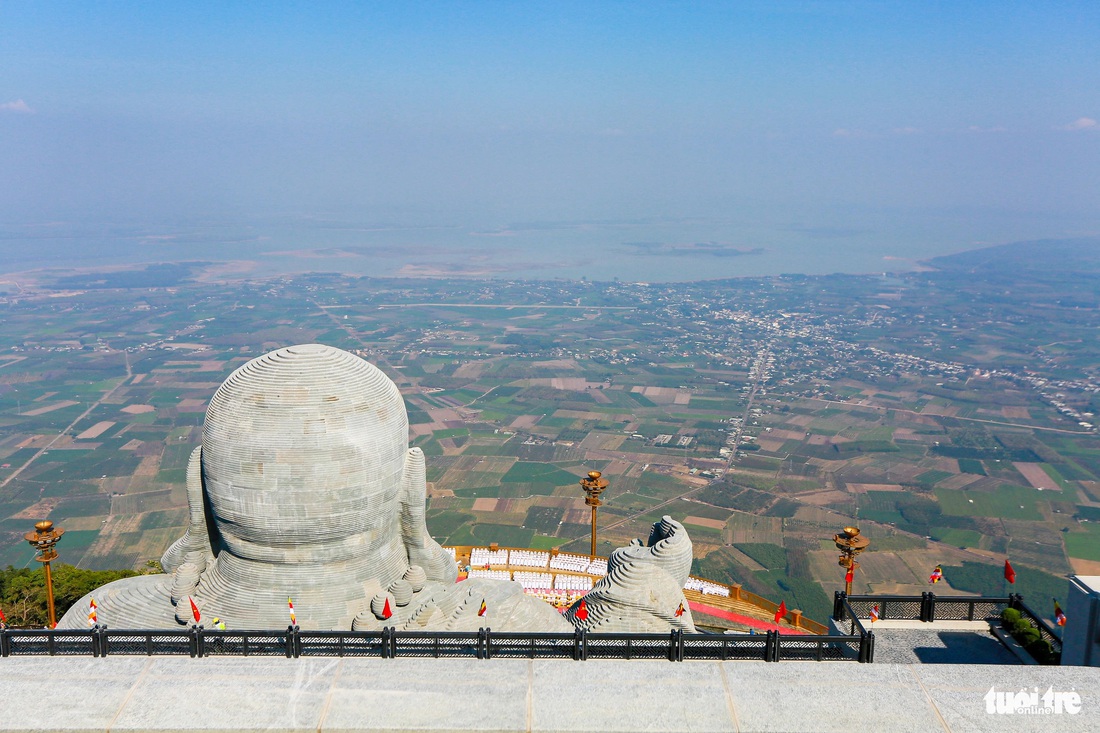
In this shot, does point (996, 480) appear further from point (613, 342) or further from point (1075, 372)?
point (613, 342)

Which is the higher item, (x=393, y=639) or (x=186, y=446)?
(x=393, y=639)

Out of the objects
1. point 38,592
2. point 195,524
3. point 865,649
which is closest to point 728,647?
point 865,649

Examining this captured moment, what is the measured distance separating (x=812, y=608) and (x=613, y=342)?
114101 millimetres

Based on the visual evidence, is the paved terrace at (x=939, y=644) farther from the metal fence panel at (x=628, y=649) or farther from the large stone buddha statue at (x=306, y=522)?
the large stone buddha statue at (x=306, y=522)

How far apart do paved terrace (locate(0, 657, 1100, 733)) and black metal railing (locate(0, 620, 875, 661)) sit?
0.31 m

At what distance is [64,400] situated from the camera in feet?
401

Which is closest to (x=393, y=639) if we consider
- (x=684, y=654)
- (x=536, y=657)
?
(x=536, y=657)

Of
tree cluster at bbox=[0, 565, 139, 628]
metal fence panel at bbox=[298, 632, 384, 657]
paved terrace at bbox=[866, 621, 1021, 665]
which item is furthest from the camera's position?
tree cluster at bbox=[0, 565, 139, 628]

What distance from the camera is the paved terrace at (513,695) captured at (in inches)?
489

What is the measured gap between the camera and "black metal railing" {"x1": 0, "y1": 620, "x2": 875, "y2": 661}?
46.9 feet

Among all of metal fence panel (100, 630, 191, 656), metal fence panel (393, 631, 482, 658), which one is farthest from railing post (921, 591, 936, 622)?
metal fence panel (100, 630, 191, 656)

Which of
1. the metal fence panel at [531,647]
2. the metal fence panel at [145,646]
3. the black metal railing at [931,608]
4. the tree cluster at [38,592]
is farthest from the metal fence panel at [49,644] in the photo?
the black metal railing at [931,608]

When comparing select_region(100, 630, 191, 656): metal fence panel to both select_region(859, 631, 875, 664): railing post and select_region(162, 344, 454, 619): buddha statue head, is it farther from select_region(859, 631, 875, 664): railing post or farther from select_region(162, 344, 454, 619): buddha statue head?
select_region(859, 631, 875, 664): railing post

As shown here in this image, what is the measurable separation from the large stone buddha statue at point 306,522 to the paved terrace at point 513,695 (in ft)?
21.7
